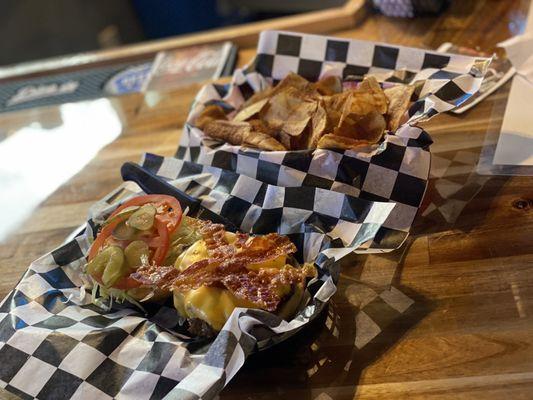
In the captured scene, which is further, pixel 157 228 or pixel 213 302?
pixel 157 228

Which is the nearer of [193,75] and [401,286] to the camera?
[401,286]

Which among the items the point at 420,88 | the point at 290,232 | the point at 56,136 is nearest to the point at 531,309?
the point at 290,232

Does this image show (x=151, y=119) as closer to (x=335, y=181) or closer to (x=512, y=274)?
(x=335, y=181)

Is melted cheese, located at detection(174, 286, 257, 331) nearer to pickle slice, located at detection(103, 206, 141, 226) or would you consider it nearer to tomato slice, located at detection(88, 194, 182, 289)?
tomato slice, located at detection(88, 194, 182, 289)

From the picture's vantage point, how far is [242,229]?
128cm

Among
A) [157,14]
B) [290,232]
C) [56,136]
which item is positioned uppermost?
[290,232]

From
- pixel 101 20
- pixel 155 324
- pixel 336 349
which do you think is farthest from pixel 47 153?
pixel 101 20

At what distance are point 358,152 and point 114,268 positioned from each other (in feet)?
1.72

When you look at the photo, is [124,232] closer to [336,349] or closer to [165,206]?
[165,206]

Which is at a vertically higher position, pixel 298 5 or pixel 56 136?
pixel 56 136

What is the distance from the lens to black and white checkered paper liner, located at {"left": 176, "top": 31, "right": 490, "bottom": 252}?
47.6 inches

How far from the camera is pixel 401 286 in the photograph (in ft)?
3.69

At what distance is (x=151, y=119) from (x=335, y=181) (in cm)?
90

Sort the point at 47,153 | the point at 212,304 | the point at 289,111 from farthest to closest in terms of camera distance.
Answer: the point at 47,153 < the point at 289,111 < the point at 212,304
